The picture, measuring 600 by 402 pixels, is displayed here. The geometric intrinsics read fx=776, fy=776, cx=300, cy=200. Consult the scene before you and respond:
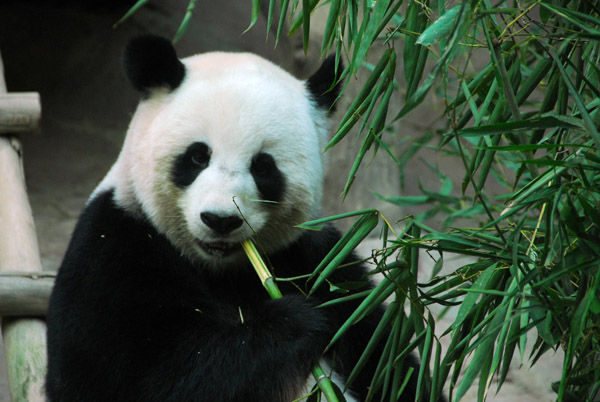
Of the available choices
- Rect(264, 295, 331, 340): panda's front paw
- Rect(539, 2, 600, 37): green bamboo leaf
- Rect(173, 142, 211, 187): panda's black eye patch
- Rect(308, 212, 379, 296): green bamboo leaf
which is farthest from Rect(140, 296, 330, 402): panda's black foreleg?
Rect(539, 2, 600, 37): green bamboo leaf

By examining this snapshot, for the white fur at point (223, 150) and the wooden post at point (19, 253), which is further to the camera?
the wooden post at point (19, 253)

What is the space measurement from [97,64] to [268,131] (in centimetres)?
456

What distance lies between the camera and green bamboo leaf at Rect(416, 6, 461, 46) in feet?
4.76

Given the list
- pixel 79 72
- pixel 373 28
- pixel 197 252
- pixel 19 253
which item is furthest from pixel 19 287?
pixel 79 72

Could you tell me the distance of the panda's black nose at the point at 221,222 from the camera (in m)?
2.00

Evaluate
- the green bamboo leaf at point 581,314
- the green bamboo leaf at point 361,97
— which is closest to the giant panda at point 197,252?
the green bamboo leaf at point 361,97

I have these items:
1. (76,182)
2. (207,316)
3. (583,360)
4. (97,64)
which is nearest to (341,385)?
(207,316)

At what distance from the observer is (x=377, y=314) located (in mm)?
2453

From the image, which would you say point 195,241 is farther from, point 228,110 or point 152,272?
point 228,110

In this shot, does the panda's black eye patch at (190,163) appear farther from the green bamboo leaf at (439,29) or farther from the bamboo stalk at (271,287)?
the green bamboo leaf at (439,29)

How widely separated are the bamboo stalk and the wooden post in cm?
81

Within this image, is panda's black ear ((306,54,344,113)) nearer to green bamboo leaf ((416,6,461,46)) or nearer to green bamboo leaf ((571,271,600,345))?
green bamboo leaf ((416,6,461,46))

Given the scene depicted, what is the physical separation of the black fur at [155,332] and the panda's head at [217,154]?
12cm

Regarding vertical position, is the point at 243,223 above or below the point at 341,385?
above
